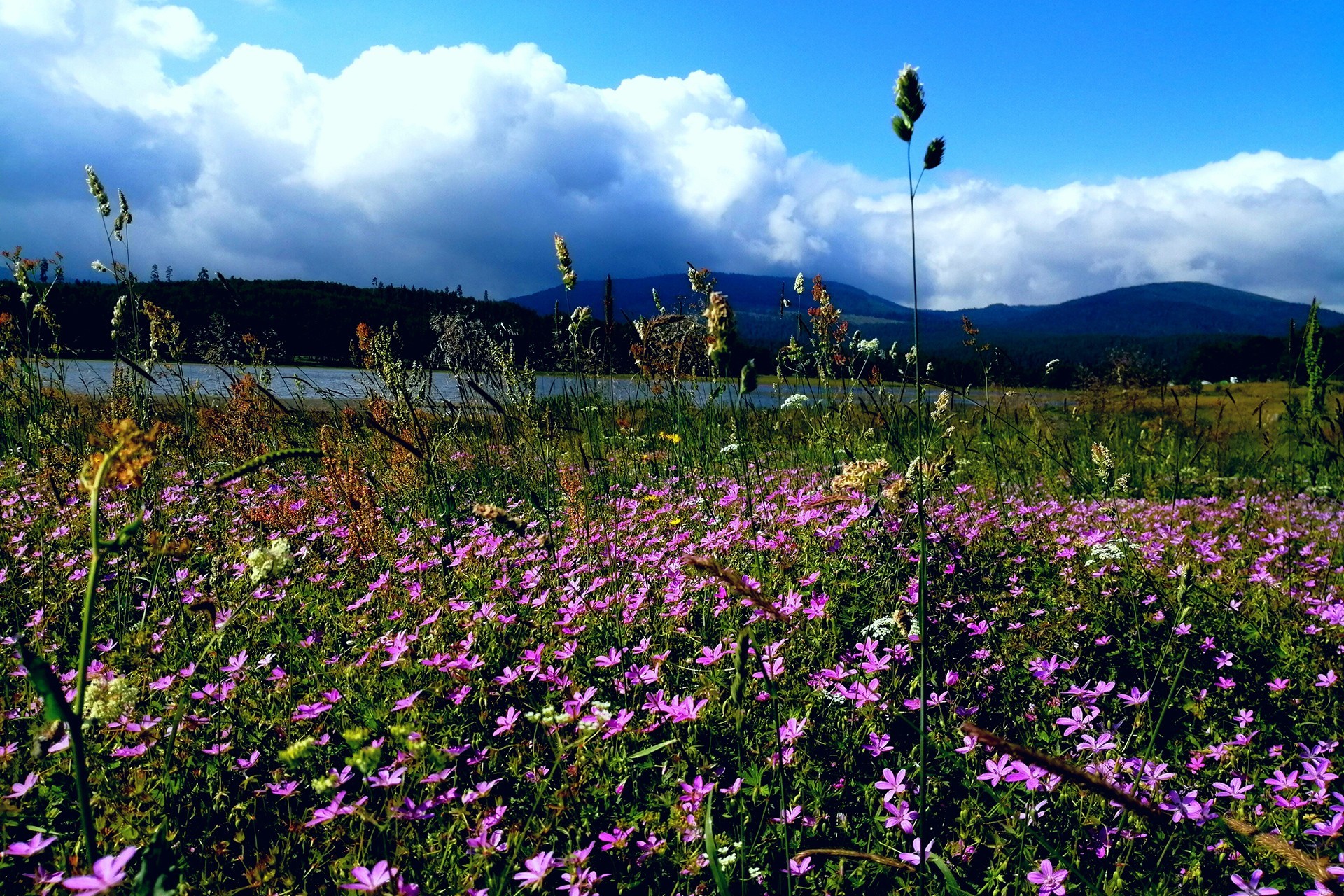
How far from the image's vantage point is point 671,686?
271 cm

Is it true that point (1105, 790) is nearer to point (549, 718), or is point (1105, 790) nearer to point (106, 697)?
point (549, 718)

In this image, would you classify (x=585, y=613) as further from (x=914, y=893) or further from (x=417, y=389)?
(x=417, y=389)

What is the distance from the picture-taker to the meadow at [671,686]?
1.85 m

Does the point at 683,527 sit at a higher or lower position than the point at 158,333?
lower

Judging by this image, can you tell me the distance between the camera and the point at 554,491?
5375mm

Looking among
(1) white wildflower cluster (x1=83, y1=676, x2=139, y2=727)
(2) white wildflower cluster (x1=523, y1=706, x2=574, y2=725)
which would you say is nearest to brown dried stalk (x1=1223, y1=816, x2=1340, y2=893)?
(2) white wildflower cluster (x1=523, y1=706, x2=574, y2=725)

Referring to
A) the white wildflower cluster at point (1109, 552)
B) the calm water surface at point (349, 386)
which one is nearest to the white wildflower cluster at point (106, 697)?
the calm water surface at point (349, 386)

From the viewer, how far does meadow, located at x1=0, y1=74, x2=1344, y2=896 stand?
1.85m

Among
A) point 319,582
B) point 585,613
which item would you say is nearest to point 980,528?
point 585,613

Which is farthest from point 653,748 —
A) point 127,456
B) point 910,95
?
point 910,95

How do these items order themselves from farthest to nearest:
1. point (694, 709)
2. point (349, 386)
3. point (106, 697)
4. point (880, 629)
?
point (349, 386)
point (880, 629)
point (694, 709)
point (106, 697)

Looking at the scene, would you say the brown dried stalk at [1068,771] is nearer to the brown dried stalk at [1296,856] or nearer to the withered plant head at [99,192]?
the brown dried stalk at [1296,856]

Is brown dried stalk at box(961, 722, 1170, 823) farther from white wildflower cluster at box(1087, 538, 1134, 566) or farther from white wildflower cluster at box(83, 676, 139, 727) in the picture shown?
white wildflower cluster at box(1087, 538, 1134, 566)

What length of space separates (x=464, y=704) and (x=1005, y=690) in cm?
208
